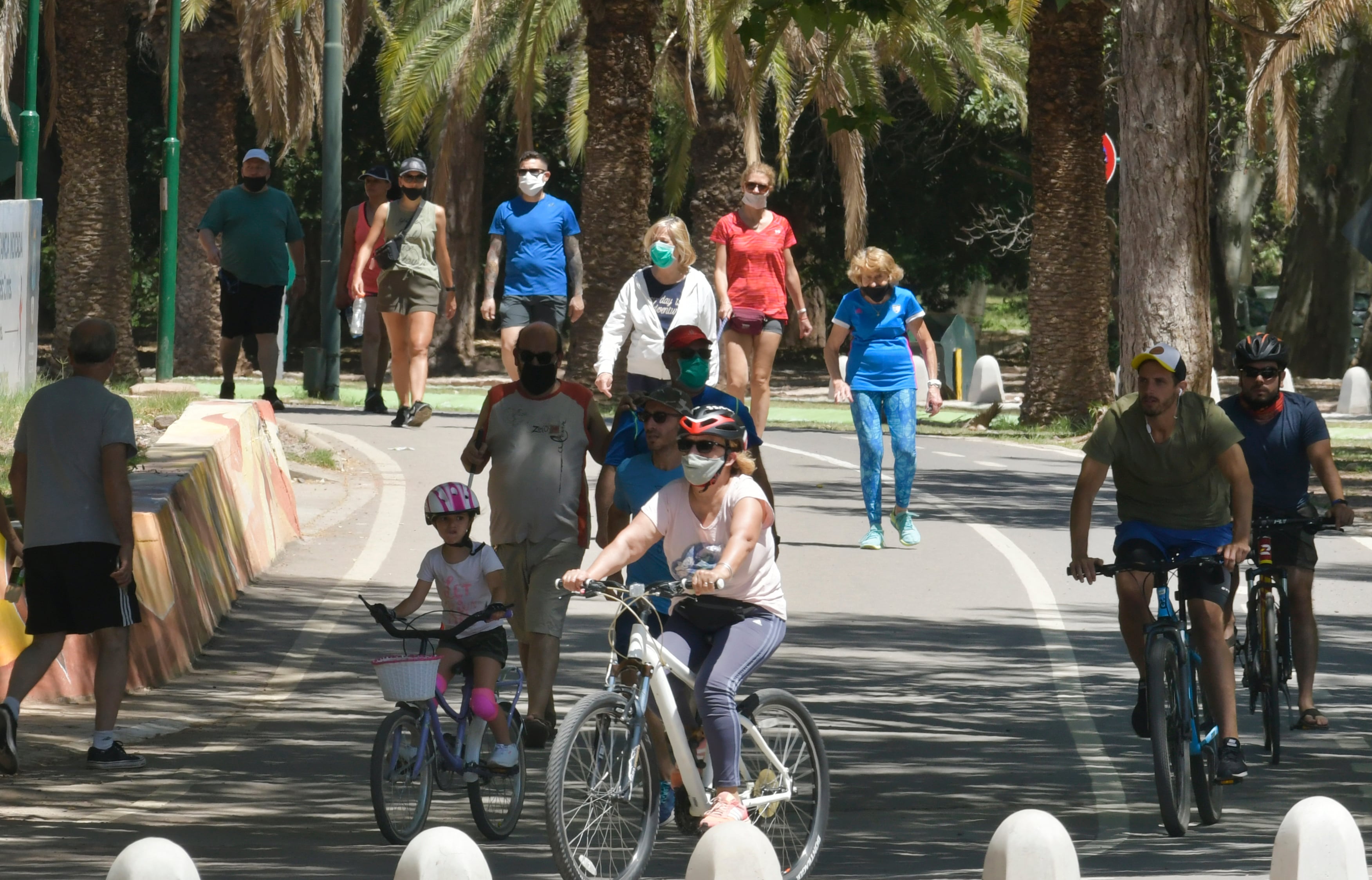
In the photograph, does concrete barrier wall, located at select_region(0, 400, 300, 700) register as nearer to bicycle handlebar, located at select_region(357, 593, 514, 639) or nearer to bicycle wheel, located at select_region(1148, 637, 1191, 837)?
bicycle handlebar, located at select_region(357, 593, 514, 639)

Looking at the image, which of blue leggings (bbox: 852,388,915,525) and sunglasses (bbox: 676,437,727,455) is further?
blue leggings (bbox: 852,388,915,525)

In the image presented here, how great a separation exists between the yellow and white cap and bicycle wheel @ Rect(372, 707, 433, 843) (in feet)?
9.60

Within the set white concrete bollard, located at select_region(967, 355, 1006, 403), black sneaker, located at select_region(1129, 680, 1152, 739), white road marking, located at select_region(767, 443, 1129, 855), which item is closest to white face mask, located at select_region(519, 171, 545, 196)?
white road marking, located at select_region(767, 443, 1129, 855)

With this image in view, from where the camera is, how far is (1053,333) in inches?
899

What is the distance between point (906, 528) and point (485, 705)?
258 inches

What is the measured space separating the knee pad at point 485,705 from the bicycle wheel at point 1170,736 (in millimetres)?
2214

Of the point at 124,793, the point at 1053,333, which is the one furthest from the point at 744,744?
the point at 1053,333

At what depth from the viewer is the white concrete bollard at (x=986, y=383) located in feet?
90.0

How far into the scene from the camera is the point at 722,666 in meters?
6.59

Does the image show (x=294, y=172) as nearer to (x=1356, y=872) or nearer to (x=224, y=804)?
(x=224, y=804)

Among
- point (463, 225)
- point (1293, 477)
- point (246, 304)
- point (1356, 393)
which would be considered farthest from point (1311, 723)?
point (463, 225)


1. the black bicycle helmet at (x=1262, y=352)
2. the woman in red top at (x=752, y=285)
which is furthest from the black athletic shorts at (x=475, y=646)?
the woman in red top at (x=752, y=285)

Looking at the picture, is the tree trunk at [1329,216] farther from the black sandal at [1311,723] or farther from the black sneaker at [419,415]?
the black sandal at [1311,723]

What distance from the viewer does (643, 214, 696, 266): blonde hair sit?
1145cm
